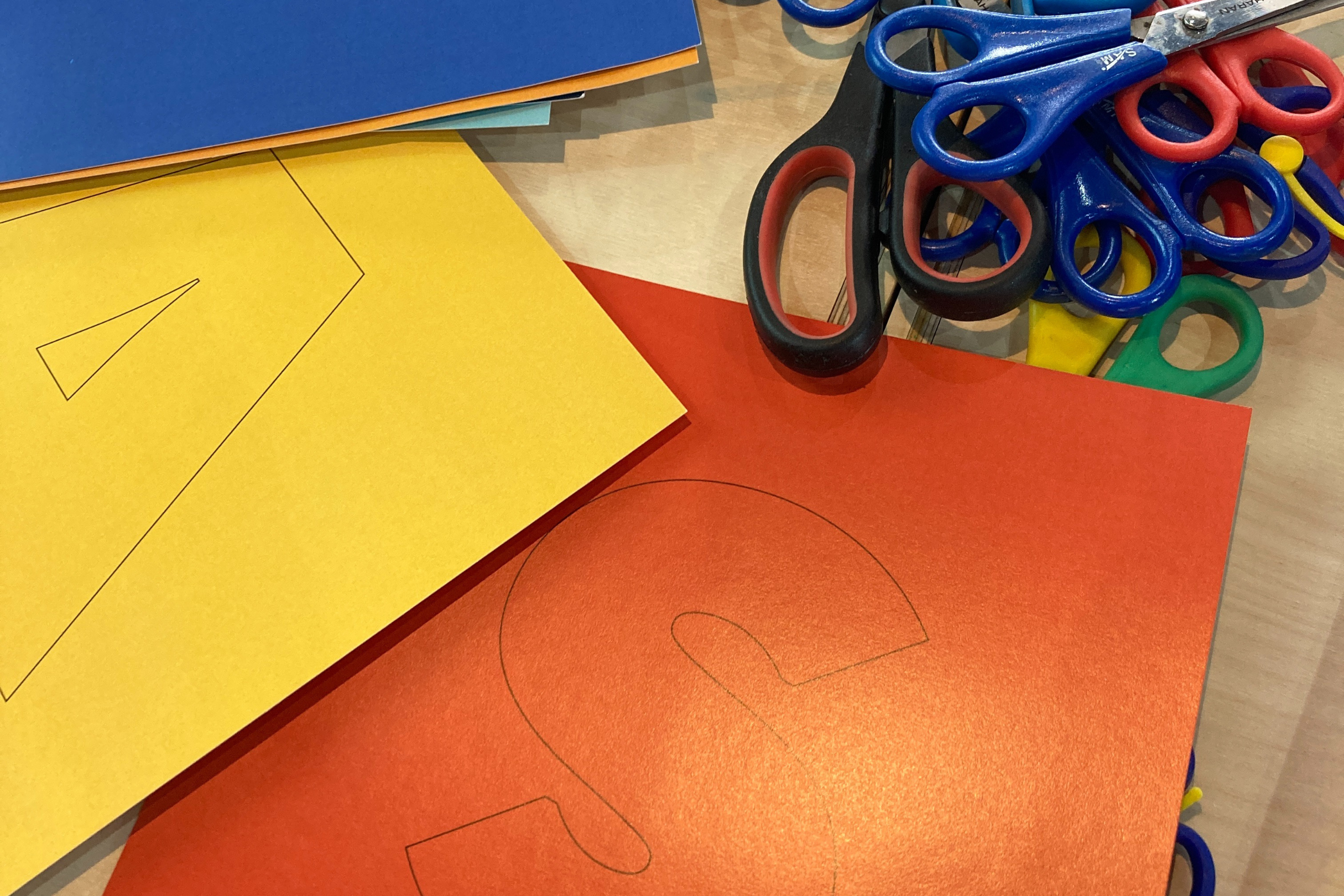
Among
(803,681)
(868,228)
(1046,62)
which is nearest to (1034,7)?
(1046,62)

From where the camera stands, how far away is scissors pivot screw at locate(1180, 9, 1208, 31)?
0.36m

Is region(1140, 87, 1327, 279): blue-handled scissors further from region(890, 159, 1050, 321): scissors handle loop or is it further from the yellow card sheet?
the yellow card sheet

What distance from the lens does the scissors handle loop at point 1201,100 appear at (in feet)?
1.17

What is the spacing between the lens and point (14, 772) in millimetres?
356

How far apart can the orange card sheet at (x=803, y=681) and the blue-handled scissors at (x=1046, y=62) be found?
4.3 inches

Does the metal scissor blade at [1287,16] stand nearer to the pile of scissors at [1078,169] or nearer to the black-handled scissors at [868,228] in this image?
the pile of scissors at [1078,169]

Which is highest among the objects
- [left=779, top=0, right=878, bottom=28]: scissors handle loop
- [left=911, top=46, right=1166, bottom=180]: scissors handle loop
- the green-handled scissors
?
[left=779, top=0, right=878, bottom=28]: scissors handle loop

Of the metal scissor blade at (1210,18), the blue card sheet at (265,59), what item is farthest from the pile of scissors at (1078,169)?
the blue card sheet at (265,59)

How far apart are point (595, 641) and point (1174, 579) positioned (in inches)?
11.2

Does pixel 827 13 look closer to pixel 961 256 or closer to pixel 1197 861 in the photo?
pixel 961 256

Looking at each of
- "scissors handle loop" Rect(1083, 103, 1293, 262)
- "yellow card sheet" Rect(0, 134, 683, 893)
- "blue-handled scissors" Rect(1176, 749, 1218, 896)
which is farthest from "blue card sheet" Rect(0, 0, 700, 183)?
"blue-handled scissors" Rect(1176, 749, 1218, 896)

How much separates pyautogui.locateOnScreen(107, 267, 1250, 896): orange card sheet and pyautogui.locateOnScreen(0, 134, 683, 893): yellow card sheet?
1.3 inches

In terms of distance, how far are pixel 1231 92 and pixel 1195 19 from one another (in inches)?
1.5

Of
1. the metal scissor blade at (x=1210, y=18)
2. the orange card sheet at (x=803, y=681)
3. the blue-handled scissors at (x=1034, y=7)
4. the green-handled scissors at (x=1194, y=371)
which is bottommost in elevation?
the orange card sheet at (x=803, y=681)
